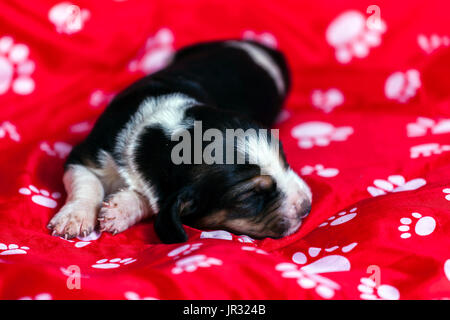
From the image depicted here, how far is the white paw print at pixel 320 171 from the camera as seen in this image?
3.17 meters

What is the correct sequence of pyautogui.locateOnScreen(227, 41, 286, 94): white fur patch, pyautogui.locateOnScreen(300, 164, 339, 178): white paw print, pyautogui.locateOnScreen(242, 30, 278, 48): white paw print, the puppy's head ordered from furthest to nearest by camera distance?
pyautogui.locateOnScreen(242, 30, 278, 48): white paw print < pyautogui.locateOnScreen(227, 41, 286, 94): white fur patch < pyautogui.locateOnScreen(300, 164, 339, 178): white paw print < the puppy's head

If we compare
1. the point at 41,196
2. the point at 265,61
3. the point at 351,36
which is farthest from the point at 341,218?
the point at 351,36

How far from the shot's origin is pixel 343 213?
274 cm

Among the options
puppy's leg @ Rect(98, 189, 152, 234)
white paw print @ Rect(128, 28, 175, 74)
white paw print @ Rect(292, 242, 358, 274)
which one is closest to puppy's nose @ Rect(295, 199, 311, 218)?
white paw print @ Rect(292, 242, 358, 274)

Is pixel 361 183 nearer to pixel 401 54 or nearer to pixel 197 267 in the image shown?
pixel 197 267

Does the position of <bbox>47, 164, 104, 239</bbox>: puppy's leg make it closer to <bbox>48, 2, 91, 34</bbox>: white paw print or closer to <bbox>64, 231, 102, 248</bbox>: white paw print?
<bbox>64, 231, 102, 248</bbox>: white paw print

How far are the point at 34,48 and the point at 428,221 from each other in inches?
109

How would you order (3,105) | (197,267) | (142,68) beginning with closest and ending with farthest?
1. (197,267)
2. (3,105)
3. (142,68)

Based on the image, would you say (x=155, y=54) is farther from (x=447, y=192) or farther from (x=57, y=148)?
(x=447, y=192)

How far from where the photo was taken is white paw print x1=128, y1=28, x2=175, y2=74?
14.1 ft

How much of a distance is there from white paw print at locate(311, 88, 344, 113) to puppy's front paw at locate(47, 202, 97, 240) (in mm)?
2235

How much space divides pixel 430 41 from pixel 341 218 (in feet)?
7.72

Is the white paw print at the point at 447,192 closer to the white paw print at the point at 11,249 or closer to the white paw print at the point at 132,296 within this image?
the white paw print at the point at 132,296

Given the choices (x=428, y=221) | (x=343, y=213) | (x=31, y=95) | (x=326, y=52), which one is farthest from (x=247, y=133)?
(x=326, y=52)
